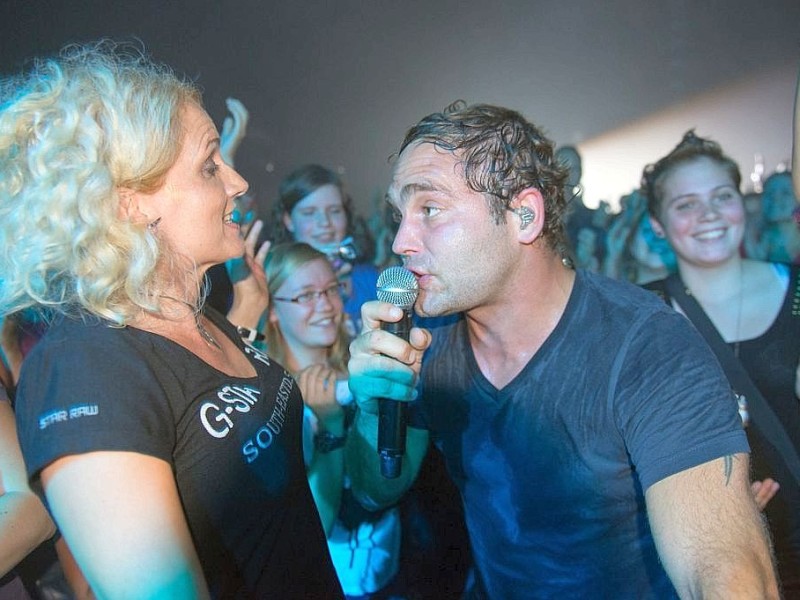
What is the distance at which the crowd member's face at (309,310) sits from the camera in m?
2.70

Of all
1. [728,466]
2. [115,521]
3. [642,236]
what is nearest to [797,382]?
[728,466]

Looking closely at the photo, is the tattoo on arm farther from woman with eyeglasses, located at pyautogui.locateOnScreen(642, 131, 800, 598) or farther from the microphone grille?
woman with eyeglasses, located at pyautogui.locateOnScreen(642, 131, 800, 598)

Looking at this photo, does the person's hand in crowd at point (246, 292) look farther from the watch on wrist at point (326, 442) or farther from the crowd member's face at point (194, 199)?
the crowd member's face at point (194, 199)

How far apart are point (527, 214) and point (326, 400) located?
1.21 metres

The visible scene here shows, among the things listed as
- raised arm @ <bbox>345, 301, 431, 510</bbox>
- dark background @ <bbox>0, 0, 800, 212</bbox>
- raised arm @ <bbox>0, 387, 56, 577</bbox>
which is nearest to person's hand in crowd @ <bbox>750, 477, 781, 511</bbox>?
raised arm @ <bbox>345, 301, 431, 510</bbox>

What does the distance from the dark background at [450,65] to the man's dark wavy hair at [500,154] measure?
331 cm

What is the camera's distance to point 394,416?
1.35m

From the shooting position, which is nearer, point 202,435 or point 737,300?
point 202,435

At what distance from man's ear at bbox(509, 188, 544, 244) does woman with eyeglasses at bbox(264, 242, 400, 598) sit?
111 centimetres

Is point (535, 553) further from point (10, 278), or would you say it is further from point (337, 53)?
point (337, 53)

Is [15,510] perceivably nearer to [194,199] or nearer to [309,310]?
[194,199]

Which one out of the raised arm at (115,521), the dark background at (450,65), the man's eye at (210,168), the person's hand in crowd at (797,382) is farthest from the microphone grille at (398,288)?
the dark background at (450,65)

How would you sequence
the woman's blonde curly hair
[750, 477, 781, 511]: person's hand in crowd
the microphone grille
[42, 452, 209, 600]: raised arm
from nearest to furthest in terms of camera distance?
Result: 1. [42, 452, 209, 600]: raised arm
2. the woman's blonde curly hair
3. the microphone grille
4. [750, 477, 781, 511]: person's hand in crowd

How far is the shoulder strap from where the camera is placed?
227 cm
